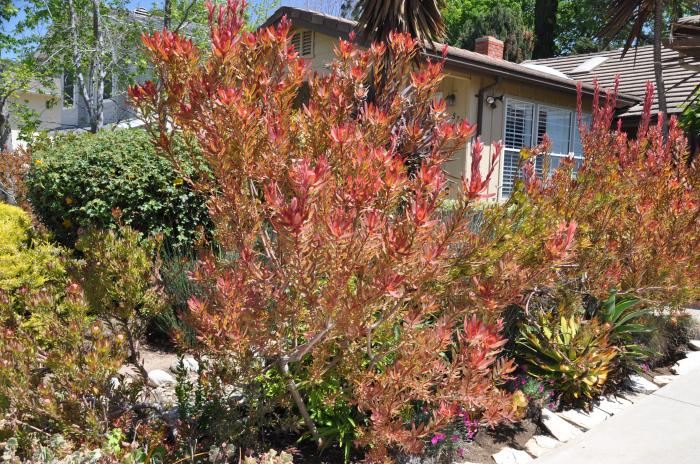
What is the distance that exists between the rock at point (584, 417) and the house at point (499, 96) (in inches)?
268

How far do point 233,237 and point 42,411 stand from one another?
1262 mm

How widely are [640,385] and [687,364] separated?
94 centimetres

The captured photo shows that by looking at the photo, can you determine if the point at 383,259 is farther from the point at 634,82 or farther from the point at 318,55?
the point at 634,82

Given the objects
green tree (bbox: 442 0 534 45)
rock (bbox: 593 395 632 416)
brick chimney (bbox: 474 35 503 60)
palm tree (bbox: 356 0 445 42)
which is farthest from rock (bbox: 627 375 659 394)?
green tree (bbox: 442 0 534 45)

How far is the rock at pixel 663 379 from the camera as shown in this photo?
5.29 metres

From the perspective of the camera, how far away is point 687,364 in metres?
5.71

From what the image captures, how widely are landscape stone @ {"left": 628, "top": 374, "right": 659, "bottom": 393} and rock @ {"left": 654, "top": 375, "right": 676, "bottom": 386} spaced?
3.6 inches

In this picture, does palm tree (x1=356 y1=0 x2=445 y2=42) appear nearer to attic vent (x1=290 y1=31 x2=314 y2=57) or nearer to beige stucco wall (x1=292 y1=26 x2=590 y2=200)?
beige stucco wall (x1=292 y1=26 x2=590 y2=200)

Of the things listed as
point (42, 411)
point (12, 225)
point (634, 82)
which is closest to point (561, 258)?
point (42, 411)

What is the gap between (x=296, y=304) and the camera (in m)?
2.57

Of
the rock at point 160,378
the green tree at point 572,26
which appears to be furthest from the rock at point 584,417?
the green tree at point 572,26

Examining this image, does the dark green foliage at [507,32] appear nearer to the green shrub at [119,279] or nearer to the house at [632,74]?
the house at [632,74]

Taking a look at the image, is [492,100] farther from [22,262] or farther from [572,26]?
[572,26]

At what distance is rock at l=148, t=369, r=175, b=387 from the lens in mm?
4398
